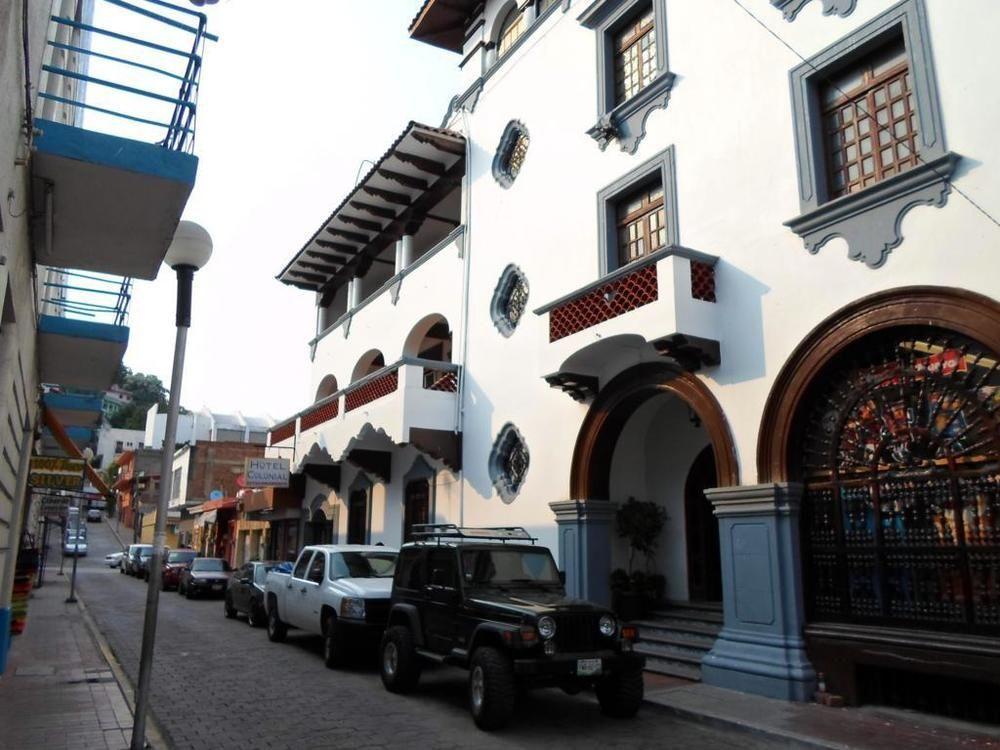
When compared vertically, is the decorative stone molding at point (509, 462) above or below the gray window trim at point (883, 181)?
below

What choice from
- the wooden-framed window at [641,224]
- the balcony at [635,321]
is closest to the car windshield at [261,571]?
the balcony at [635,321]

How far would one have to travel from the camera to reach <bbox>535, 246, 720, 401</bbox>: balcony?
10508 millimetres

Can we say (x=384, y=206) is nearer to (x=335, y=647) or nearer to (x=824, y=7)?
(x=335, y=647)

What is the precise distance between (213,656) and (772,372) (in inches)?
380

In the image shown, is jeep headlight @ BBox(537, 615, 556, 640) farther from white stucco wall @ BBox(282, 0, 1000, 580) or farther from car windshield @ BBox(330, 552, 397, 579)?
car windshield @ BBox(330, 552, 397, 579)

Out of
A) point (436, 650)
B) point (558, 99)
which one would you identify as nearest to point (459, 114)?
point (558, 99)

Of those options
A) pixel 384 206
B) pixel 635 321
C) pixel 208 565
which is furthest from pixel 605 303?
pixel 208 565

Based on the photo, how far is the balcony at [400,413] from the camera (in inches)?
651

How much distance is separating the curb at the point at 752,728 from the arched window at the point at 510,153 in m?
11.1

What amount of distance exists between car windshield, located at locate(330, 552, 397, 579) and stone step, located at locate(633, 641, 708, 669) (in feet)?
13.7

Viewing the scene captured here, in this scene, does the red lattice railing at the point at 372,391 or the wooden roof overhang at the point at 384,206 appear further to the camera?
the wooden roof overhang at the point at 384,206

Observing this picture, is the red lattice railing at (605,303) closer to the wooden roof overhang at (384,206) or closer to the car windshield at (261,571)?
the wooden roof overhang at (384,206)

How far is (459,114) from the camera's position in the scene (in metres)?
19.0

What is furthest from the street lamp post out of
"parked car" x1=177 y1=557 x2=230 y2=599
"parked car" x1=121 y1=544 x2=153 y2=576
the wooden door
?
"parked car" x1=121 y1=544 x2=153 y2=576
